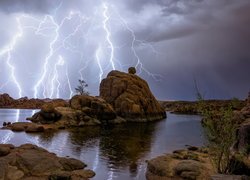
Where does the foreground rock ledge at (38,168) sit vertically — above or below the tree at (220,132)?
below

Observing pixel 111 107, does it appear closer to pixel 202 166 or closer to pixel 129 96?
pixel 129 96

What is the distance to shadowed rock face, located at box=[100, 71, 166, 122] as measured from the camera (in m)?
95.2

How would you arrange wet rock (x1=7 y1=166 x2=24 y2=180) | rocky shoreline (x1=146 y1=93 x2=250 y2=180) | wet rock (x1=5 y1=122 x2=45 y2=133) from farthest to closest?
wet rock (x1=5 y1=122 x2=45 y2=133)
wet rock (x1=7 y1=166 x2=24 y2=180)
rocky shoreline (x1=146 y1=93 x2=250 y2=180)

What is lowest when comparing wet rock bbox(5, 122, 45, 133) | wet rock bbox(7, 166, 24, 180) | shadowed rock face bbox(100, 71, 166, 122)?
wet rock bbox(7, 166, 24, 180)

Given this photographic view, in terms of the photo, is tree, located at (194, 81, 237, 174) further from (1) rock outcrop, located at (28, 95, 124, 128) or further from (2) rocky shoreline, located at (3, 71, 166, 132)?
(1) rock outcrop, located at (28, 95, 124, 128)

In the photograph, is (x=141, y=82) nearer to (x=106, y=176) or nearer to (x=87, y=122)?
(x=87, y=122)

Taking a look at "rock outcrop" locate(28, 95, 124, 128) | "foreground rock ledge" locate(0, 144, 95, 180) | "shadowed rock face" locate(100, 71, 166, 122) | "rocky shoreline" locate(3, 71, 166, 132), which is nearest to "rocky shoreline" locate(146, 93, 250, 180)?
"foreground rock ledge" locate(0, 144, 95, 180)

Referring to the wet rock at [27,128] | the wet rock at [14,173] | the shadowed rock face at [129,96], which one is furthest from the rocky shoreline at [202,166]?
the shadowed rock face at [129,96]

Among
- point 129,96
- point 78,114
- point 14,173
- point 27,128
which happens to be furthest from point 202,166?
point 129,96

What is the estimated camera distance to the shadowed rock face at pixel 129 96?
95.2 meters

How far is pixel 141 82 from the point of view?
357ft

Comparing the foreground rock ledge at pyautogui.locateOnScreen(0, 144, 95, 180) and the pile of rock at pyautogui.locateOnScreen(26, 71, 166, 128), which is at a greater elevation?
the pile of rock at pyautogui.locateOnScreen(26, 71, 166, 128)

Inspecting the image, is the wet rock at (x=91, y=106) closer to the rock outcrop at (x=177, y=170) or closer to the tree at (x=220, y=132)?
the rock outcrop at (x=177, y=170)

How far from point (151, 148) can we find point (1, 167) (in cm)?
2195
